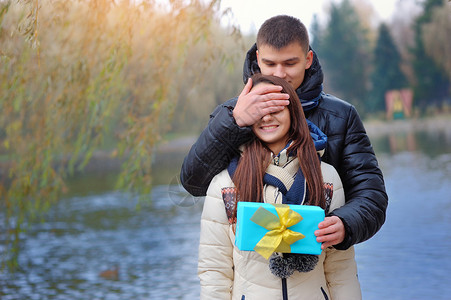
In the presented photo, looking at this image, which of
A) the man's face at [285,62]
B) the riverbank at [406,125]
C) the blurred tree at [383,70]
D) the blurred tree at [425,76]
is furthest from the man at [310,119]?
the blurred tree at [383,70]

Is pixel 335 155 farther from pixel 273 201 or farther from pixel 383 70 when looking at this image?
pixel 383 70

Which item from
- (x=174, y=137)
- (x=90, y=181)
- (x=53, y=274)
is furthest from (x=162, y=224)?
(x=174, y=137)

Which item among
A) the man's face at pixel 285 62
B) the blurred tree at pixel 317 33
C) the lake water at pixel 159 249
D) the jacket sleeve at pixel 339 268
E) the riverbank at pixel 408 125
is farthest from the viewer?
the blurred tree at pixel 317 33

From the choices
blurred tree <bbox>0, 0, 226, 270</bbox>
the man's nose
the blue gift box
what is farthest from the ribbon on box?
blurred tree <bbox>0, 0, 226, 270</bbox>

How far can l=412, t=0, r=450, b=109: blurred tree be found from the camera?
3091 centimetres

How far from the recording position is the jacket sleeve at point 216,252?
1.82 m

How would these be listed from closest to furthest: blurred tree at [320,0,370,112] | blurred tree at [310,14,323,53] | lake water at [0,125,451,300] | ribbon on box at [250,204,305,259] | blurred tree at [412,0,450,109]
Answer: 1. ribbon on box at [250,204,305,259]
2. lake water at [0,125,451,300]
3. blurred tree at [412,0,450,109]
4. blurred tree at [320,0,370,112]
5. blurred tree at [310,14,323,53]

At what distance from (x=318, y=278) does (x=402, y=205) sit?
7.96 meters

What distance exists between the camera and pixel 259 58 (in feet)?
6.63

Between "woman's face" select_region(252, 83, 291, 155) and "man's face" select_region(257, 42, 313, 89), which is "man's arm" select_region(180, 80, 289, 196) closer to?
"woman's face" select_region(252, 83, 291, 155)

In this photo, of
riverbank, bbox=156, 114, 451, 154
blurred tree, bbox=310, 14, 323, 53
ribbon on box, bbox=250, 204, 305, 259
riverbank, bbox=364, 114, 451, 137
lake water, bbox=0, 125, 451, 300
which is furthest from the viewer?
blurred tree, bbox=310, 14, 323, 53

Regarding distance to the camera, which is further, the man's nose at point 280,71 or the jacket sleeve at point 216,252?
the man's nose at point 280,71

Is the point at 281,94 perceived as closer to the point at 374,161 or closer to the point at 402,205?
the point at 374,161

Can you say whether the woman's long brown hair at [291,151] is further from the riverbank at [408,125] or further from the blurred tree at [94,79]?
the riverbank at [408,125]
